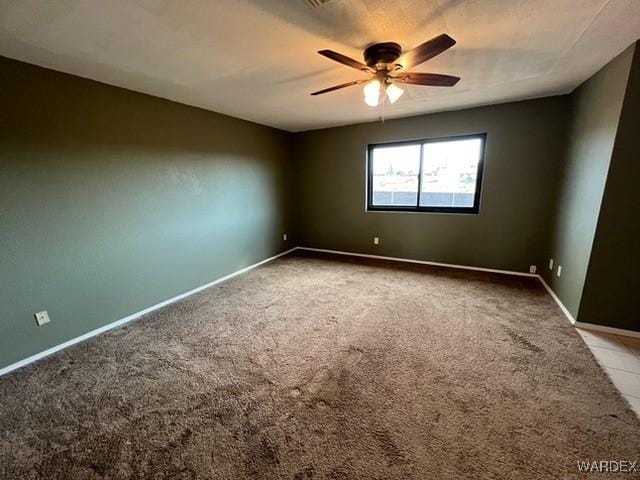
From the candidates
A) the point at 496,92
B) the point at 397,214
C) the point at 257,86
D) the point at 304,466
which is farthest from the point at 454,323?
the point at 257,86

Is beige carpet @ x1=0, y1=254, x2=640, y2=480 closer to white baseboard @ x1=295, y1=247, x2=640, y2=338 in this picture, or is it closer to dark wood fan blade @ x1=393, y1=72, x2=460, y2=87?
white baseboard @ x1=295, y1=247, x2=640, y2=338

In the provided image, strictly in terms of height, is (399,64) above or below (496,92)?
below

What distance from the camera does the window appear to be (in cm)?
366

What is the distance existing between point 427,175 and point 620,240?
7.36 ft

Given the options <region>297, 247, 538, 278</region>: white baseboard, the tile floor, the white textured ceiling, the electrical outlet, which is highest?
the white textured ceiling

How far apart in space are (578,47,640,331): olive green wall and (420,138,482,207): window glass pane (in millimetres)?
1635

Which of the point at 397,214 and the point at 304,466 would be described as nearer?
the point at 304,466

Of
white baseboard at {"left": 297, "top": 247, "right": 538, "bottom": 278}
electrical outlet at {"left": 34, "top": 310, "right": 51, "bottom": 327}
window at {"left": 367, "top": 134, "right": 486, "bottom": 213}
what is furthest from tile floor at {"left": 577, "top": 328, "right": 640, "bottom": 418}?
electrical outlet at {"left": 34, "top": 310, "right": 51, "bottom": 327}

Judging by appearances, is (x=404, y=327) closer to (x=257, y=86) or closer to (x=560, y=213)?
(x=560, y=213)

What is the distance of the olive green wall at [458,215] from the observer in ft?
10.5

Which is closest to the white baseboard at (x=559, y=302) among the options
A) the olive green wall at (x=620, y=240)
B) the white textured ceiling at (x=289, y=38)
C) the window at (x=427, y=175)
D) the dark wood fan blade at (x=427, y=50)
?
the olive green wall at (x=620, y=240)

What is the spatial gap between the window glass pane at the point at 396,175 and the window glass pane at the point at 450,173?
0.15m

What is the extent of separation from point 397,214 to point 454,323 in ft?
6.97

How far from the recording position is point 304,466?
4.14ft
